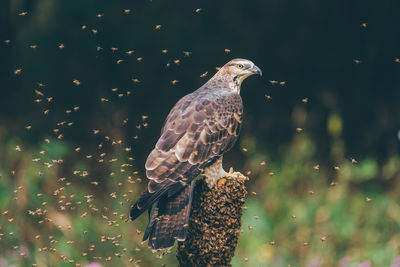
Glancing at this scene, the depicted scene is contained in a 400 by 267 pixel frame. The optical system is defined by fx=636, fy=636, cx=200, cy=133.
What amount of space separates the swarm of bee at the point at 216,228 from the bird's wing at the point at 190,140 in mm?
274

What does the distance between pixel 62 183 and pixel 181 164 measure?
3.40m

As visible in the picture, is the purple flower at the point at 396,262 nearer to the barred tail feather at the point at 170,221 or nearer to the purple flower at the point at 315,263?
the purple flower at the point at 315,263

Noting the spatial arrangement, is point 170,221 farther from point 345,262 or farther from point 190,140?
Answer: point 345,262

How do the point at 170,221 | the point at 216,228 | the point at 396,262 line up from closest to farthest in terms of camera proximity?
the point at 216,228 < the point at 170,221 < the point at 396,262

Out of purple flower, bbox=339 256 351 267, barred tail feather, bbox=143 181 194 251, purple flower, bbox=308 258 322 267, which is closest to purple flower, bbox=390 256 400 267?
purple flower, bbox=339 256 351 267

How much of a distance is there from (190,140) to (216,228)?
0.67 meters

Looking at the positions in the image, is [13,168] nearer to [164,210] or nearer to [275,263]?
[275,263]

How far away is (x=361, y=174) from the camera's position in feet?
22.7

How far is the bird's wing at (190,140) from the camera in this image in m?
3.69

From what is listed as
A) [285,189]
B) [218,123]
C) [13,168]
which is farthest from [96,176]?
[218,123]

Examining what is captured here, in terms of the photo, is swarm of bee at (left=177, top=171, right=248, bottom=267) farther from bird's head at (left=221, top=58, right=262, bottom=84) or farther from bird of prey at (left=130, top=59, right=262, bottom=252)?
bird's head at (left=221, top=58, right=262, bottom=84)

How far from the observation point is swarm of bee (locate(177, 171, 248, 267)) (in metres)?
3.46

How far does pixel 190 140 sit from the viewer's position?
154 inches

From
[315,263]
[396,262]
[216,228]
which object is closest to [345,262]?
[315,263]
